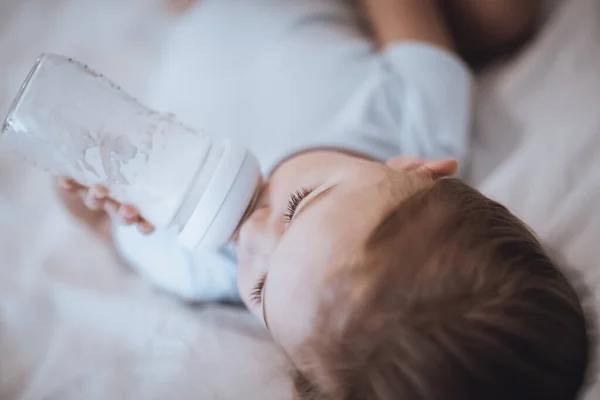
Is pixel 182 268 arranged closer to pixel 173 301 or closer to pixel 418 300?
pixel 173 301

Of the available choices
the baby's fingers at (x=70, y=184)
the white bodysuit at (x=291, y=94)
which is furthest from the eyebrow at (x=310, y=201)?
the baby's fingers at (x=70, y=184)

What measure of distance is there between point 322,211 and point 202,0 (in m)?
0.60

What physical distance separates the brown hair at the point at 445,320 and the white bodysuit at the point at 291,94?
31cm

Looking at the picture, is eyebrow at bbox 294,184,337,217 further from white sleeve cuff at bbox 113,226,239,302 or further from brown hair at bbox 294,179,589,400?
white sleeve cuff at bbox 113,226,239,302

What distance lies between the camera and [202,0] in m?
0.97

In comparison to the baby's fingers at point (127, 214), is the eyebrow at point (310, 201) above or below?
above

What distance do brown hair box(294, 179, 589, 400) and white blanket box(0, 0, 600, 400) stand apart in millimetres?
102

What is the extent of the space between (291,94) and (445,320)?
497 mm

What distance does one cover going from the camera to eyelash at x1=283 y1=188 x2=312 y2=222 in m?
0.56

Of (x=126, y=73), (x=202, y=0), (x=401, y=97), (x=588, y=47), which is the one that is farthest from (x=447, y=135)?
(x=126, y=73)

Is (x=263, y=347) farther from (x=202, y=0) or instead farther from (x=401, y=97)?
(x=202, y=0)

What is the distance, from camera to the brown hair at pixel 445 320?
427 mm

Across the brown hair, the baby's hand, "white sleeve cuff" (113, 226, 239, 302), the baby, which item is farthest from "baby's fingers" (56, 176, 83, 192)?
the brown hair

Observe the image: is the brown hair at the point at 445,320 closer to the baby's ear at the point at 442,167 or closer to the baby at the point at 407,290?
the baby at the point at 407,290
